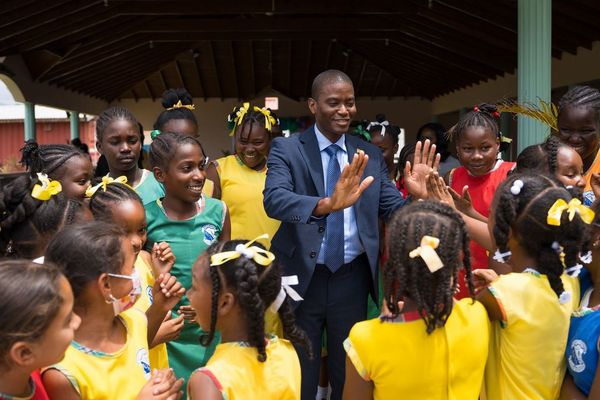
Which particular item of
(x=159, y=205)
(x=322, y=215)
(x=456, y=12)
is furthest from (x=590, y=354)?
(x=456, y=12)

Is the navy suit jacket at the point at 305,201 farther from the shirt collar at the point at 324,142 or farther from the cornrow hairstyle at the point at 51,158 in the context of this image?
the cornrow hairstyle at the point at 51,158

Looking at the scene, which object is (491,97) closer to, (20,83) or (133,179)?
(20,83)

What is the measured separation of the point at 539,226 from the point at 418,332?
55 cm

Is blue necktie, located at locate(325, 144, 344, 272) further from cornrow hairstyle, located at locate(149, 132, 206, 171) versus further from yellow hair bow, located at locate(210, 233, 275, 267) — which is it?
yellow hair bow, located at locate(210, 233, 275, 267)

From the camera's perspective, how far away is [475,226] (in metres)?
2.80

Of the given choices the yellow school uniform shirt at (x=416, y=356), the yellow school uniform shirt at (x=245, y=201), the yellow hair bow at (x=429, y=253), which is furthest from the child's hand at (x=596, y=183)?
the yellow school uniform shirt at (x=245, y=201)

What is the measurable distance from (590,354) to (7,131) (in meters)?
25.3

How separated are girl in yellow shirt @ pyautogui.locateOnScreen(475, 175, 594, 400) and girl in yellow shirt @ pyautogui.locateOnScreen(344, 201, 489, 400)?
5.8 inches

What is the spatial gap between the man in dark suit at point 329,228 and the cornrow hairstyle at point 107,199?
0.63 m

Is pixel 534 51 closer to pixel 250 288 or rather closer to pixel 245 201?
pixel 245 201

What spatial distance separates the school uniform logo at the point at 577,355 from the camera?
79.4 inches

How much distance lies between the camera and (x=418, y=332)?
1.92 meters

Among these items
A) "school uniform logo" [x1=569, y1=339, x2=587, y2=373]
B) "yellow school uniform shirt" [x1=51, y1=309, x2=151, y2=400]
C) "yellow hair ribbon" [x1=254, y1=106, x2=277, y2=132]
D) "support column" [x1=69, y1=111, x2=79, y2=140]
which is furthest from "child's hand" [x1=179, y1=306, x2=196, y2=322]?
"support column" [x1=69, y1=111, x2=79, y2=140]

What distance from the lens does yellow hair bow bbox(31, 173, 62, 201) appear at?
90.7 inches
